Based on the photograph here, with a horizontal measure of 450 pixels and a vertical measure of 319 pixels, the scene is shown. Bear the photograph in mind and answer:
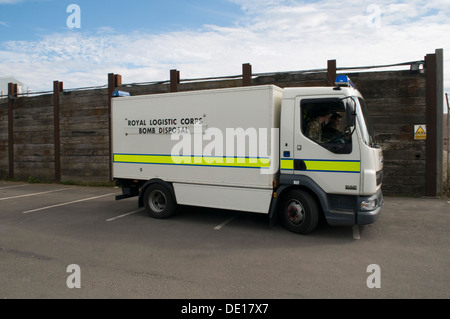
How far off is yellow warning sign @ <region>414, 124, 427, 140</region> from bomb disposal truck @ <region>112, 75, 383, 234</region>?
400cm

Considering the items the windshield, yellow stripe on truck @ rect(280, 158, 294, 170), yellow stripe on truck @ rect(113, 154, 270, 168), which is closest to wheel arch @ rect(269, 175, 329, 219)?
yellow stripe on truck @ rect(280, 158, 294, 170)

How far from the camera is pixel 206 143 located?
7.00 m

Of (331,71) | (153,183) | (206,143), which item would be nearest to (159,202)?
(153,183)

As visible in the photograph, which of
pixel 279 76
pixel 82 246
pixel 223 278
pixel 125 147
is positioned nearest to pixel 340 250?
pixel 223 278

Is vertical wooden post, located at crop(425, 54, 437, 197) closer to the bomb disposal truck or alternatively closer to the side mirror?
the bomb disposal truck

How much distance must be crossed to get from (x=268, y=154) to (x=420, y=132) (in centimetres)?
570

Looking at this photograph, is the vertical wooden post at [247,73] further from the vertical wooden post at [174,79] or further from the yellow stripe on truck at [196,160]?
the yellow stripe on truck at [196,160]

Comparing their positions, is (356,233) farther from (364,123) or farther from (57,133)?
(57,133)

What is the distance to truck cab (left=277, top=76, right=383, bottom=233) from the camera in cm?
585

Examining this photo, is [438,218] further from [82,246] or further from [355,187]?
[82,246]

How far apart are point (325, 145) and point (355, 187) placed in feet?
2.83

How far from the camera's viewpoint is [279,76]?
1087cm

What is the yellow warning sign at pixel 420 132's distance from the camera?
9648 millimetres
